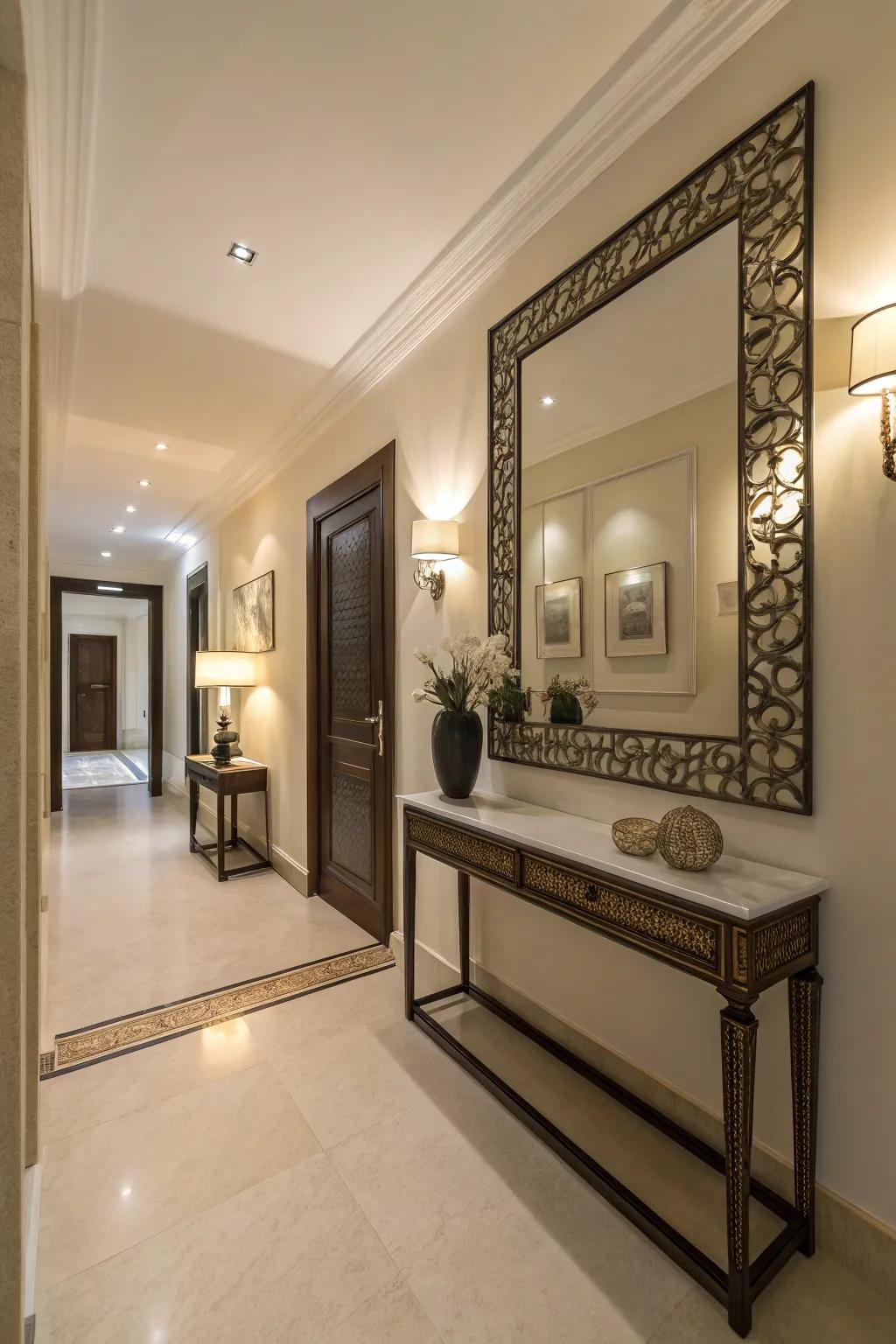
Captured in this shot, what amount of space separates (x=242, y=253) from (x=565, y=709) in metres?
2.03

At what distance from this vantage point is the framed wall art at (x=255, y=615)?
172 inches

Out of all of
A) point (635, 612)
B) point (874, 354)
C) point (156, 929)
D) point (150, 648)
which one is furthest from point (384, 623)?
point (150, 648)

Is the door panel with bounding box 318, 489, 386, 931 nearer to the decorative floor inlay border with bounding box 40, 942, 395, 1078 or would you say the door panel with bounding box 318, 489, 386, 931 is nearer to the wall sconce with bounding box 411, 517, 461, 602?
the decorative floor inlay border with bounding box 40, 942, 395, 1078

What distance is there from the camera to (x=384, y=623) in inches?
117

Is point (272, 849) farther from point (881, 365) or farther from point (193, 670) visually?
point (881, 365)

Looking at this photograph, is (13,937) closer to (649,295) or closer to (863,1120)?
(863,1120)

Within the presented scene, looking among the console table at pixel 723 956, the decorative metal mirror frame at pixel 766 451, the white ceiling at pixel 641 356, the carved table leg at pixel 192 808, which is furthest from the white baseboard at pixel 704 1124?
the carved table leg at pixel 192 808

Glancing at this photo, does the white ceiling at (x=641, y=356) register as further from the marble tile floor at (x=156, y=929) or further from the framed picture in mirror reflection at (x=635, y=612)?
the marble tile floor at (x=156, y=929)

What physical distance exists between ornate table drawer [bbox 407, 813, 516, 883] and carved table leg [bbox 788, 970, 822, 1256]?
717mm

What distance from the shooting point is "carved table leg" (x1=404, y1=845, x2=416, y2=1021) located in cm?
225

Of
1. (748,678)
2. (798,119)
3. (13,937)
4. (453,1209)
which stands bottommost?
(453,1209)

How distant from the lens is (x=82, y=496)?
16.8 feet

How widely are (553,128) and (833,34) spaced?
740 mm

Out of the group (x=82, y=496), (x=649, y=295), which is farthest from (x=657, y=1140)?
(x=82, y=496)
